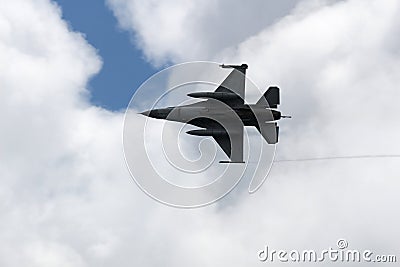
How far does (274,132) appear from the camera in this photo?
87.1 metres

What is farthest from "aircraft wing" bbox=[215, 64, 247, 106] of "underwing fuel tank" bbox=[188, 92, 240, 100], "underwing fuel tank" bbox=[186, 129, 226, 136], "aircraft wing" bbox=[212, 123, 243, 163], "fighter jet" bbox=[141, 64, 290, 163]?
"underwing fuel tank" bbox=[186, 129, 226, 136]

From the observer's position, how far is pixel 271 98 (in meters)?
87.4

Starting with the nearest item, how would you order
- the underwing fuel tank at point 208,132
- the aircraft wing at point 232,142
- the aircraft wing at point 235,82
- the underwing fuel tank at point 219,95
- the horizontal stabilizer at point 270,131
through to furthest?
the underwing fuel tank at point 219,95, the horizontal stabilizer at point 270,131, the underwing fuel tank at point 208,132, the aircraft wing at point 232,142, the aircraft wing at point 235,82

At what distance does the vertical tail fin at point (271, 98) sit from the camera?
285 feet

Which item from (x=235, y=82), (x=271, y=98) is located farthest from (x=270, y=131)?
(x=235, y=82)

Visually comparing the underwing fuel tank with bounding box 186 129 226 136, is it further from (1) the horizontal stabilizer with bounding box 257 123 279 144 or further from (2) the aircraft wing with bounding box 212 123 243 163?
(1) the horizontal stabilizer with bounding box 257 123 279 144

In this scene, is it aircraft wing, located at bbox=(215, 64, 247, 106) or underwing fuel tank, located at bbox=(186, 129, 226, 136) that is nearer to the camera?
underwing fuel tank, located at bbox=(186, 129, 226, 136)

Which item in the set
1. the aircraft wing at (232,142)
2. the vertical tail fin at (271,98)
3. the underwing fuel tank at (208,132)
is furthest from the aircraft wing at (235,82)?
the underwing fuel tank at (208,132)

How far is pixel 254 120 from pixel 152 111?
11.5 meters

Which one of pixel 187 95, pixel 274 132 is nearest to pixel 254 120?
pixel 274 132

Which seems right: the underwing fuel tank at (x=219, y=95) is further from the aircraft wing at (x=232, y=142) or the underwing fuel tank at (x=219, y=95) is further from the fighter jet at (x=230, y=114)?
the aircraft wing at (x=232, y=142)

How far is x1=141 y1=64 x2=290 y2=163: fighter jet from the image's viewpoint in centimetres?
8644

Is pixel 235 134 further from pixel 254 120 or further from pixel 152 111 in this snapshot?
pixel 152 111

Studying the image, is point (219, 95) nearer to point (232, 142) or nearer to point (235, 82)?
point (235, 82)
